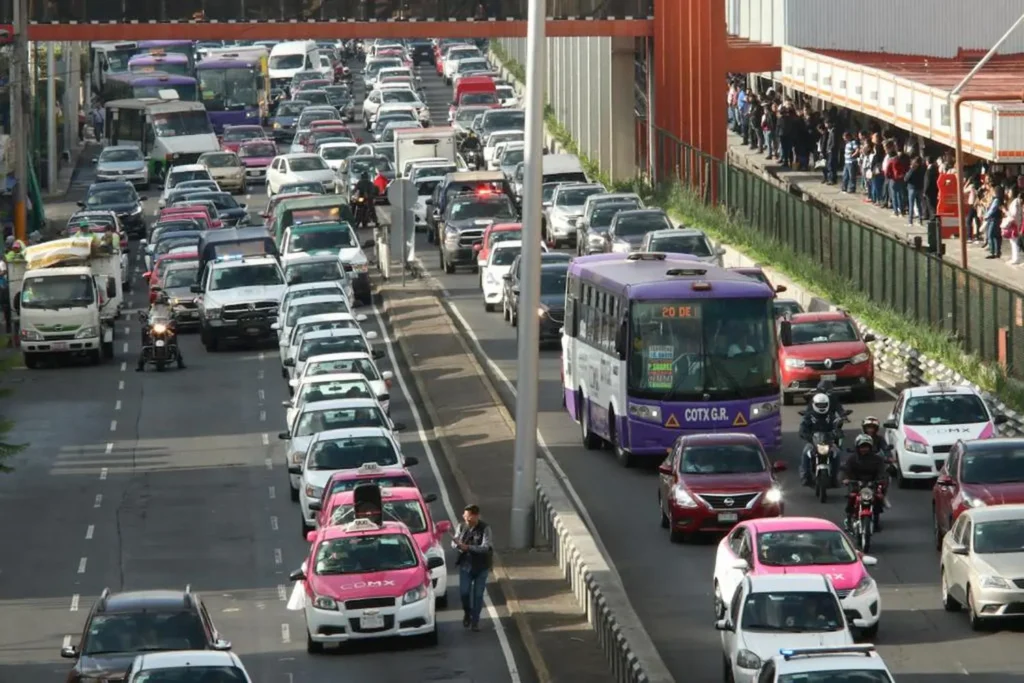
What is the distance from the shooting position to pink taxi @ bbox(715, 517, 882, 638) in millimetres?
26828

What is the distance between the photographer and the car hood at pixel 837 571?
26781mm

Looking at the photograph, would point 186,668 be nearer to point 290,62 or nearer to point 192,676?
point 192,676

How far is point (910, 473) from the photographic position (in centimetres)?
3622

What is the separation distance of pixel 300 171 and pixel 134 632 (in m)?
57.2

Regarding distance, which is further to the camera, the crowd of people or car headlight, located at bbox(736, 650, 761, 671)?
the crowd of people

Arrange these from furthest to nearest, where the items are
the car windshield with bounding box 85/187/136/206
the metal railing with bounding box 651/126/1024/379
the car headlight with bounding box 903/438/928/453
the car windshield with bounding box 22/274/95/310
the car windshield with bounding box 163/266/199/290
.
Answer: the car windshield with bounding box 85/187/136/206 → the car windshield with bounding box 163/266/199/290 → the car windshield with bounding box 22/274/95/310 → the metal railing with bounding box 651/126/1024/379 → the car headlight with bounding box 903/438/928/453

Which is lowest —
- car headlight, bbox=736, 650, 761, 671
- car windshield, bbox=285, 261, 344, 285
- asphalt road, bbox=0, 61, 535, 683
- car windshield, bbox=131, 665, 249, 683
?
asphalt road, bbox=0, 61, 535, 683

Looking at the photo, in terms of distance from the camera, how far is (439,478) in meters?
40.4

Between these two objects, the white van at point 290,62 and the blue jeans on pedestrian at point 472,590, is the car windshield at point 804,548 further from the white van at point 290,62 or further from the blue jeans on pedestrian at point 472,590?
the white van at point 290,62

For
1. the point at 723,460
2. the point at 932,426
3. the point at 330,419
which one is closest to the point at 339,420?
the point at 330,419

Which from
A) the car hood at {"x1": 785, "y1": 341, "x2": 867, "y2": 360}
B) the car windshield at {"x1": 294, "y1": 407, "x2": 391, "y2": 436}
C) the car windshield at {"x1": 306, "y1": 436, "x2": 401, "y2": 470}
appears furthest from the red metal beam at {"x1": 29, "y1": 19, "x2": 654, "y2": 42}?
the car windshield at {"x1": 306, "y1": 436, "x2": 401, "y2": 470}

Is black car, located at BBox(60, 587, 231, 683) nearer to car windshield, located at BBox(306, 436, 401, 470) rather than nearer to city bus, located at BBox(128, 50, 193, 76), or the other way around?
car windshield, located at BBox(306, 436, 401, 470)

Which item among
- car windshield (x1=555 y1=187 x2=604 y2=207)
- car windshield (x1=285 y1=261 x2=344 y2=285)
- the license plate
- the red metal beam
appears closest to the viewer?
the license plate

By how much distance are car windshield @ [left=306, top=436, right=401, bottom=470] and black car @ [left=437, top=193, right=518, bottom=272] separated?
28.4m
